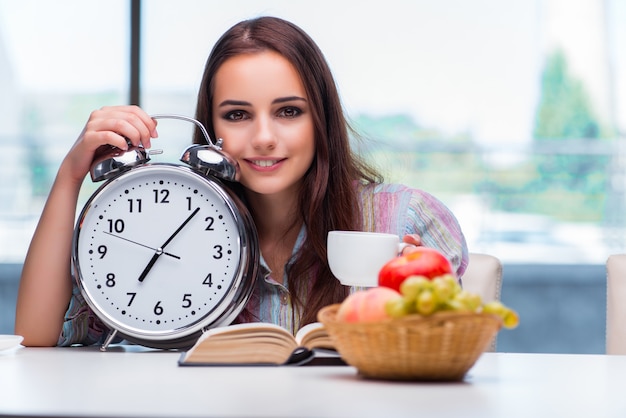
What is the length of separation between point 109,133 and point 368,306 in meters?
0.77

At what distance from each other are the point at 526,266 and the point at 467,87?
1747mm

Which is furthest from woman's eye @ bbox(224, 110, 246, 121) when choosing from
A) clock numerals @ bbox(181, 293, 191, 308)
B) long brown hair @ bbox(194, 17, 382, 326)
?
clock numerals @ bbox(181, 293, 191, 308)

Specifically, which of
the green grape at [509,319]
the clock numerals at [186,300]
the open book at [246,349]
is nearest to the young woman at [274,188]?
the clock numerals at [186,300]

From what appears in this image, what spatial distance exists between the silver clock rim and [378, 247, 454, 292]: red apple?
473 millimetres

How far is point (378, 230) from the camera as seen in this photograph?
78.7 inches

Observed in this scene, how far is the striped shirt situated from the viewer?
5.96 feet

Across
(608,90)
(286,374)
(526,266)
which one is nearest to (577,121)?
(608,90)

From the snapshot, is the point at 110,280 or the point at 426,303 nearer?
the point at 426,303

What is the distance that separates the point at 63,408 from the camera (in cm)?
102

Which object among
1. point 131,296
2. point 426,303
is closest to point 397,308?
point 426,303

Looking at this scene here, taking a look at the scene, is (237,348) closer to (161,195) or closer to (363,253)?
(363,253)

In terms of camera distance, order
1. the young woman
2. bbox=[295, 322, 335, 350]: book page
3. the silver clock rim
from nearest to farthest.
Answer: bbox=[295, 322, 335, 350]: book page
the silver clock rim
the young woman

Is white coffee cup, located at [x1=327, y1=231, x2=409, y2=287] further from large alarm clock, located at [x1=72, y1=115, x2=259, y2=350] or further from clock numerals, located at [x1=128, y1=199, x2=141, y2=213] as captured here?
clock numerals, located at [x1=128, y1=199, x2=141, y2=213]

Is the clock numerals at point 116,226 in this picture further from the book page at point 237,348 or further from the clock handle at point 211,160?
the book page at point 237,348
